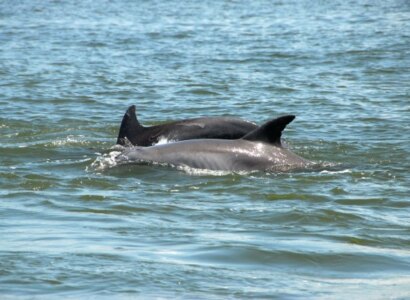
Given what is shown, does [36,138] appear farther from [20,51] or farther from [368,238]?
[20,51]

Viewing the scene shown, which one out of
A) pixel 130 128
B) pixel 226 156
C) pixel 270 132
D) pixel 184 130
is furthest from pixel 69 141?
pixel 270 132

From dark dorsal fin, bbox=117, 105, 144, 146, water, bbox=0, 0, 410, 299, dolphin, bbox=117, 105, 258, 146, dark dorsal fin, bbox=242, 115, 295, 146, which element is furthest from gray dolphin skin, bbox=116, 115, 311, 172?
dark dorsal fin, bbox=117, 105, 144, 146

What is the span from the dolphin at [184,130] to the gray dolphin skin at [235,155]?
0.90 m

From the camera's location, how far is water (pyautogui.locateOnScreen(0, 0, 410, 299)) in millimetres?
7766

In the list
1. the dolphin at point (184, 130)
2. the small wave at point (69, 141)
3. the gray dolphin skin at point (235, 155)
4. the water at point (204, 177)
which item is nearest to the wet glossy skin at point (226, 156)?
the gray dolphin skin at point (235, 155)

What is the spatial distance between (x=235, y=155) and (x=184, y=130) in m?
1.37

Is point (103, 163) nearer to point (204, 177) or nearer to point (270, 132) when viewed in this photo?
point (204, 177)

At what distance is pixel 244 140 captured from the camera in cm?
1161

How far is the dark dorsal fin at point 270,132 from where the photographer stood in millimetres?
11039

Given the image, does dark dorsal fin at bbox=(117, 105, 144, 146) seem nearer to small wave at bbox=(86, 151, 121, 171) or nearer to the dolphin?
the dolphin

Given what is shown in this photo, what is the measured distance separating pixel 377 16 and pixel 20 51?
1124 centimetres

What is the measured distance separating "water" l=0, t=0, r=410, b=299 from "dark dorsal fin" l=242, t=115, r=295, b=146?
0.42 meters

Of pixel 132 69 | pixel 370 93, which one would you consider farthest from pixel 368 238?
pixel 132 69

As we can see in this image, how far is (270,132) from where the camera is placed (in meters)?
11.3
